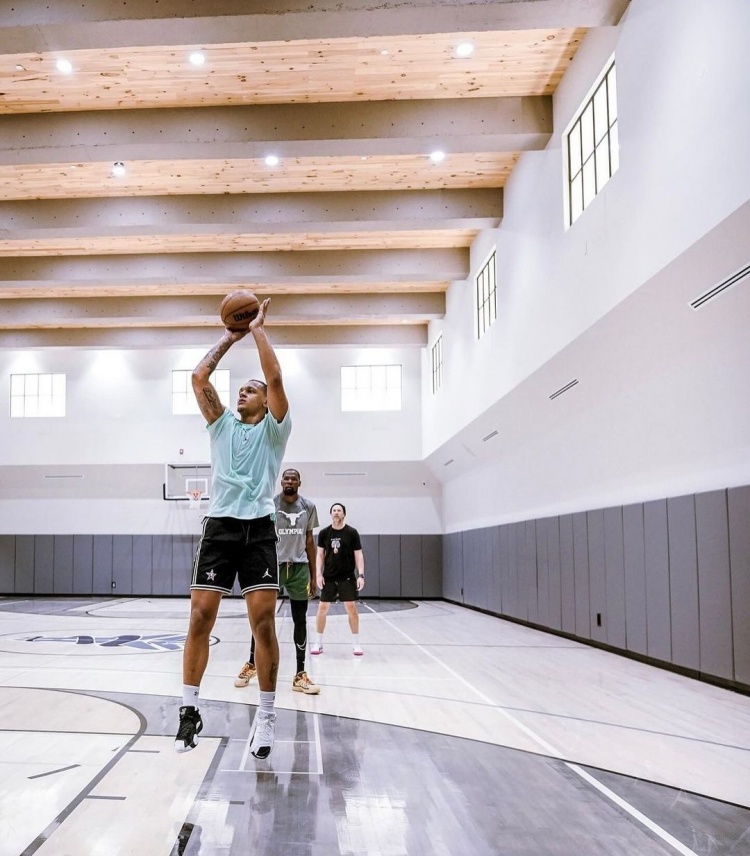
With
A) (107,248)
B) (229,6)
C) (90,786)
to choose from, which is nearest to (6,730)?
(90,786)

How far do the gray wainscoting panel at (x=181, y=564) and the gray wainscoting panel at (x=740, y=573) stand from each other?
46.9ft

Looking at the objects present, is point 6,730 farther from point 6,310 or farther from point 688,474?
point 6,310

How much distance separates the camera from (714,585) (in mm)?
5980

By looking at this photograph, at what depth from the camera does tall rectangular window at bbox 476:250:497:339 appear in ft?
35.3

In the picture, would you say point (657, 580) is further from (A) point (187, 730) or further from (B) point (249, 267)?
(B) point (249, 267)

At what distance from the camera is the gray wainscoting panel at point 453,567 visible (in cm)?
1567

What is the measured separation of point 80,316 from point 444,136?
346 inches

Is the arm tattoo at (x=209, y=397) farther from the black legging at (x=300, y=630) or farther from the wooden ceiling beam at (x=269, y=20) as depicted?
the wooden ceiling beam at (x=269, y=20)

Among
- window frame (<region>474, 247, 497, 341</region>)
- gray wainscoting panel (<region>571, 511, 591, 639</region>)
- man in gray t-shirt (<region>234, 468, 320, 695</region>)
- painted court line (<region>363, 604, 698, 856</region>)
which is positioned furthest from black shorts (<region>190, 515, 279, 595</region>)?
window frame (<region>474, 247, 497, 341</region>)

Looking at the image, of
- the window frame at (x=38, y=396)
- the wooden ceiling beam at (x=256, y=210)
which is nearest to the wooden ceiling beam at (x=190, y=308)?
the window frame at (x=38, y=396)

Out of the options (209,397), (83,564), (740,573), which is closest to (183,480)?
(83,564)

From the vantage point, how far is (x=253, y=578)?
3.48m

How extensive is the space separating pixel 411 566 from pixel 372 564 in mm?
902

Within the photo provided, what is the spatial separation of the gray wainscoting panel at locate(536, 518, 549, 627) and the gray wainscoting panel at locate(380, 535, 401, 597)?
25.2 feet
